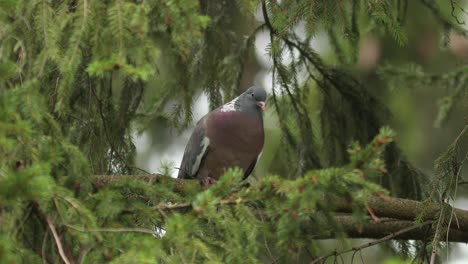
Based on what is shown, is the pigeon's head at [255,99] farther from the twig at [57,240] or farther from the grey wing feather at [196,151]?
the twig at [57,240]

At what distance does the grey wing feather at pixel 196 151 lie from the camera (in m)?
5.25

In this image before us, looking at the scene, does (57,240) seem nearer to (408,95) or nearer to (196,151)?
(196,151)

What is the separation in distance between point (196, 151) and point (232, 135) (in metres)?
0.33

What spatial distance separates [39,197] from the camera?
2.28 metres

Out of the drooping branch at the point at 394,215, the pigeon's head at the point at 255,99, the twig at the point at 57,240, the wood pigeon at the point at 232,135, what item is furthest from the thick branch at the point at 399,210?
the twig at the point at 57,240

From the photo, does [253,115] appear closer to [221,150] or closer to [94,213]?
[221,150]

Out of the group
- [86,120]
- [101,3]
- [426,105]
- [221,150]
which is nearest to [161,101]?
[221,150]

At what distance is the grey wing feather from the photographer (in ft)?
17.2

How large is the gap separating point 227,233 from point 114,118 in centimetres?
190

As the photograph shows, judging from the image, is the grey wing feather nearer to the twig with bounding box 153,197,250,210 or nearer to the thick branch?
the thick branch

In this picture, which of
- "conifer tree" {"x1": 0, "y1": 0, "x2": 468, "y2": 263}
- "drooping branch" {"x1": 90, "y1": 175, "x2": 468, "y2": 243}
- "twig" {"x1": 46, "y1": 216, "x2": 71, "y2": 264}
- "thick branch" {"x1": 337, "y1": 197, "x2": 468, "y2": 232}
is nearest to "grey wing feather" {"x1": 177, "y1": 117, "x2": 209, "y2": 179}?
"conifer tree" {"x1": 0, "y1": 0, "x2": 468, "y2": 263}

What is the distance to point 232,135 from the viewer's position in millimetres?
5148

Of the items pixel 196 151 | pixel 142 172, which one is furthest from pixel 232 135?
pixel 142 172

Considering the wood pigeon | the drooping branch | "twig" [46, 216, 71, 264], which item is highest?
the wood pigeon
